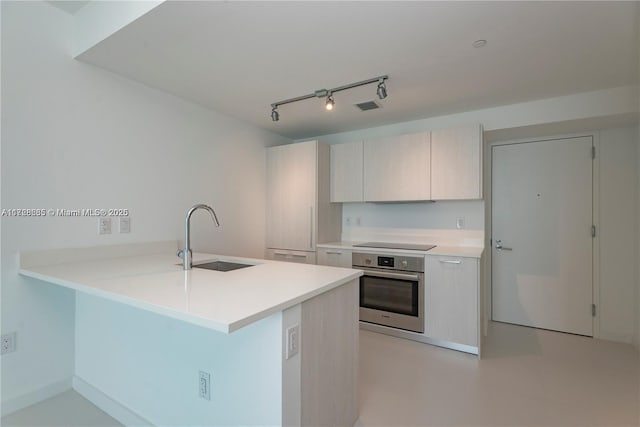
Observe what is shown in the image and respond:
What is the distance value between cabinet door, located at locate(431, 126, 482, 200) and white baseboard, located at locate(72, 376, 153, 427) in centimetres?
283

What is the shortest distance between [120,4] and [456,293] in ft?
10.2

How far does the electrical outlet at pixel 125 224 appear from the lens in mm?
2338

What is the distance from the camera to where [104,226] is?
224cm

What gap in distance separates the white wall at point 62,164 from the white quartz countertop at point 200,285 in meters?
0.27

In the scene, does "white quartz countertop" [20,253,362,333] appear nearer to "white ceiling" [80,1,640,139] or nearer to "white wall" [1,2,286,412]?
"white wall" [1,2,286,412]

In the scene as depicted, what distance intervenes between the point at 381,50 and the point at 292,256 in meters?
2.36

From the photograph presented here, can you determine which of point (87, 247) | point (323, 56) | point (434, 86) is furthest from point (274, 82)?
point (87, 247)

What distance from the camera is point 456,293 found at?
105 inches

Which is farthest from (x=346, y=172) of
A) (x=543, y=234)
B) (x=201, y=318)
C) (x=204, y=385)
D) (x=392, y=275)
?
(x=201, y=318)

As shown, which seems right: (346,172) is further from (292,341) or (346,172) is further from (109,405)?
(109,405)

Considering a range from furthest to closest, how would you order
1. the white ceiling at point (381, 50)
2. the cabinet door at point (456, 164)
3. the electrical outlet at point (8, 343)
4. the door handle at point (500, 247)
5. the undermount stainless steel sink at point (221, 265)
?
the door handle at point (500, 247) < the cabinet door at point (456, 164) < the undermount stainless steel sink at point (221, 265) < the electrical outlet at point (8, 343) < the white ceiling at point (381, 50)

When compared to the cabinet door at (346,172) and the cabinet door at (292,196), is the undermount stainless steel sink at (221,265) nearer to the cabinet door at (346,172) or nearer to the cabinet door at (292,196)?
the cabinet door at (292,196)

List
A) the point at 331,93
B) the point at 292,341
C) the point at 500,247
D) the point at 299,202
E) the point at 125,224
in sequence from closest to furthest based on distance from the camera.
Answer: the point at 292,341 < the point at 125,224 < the point at 331,93 < the point at 500,247 < the point at 299,202

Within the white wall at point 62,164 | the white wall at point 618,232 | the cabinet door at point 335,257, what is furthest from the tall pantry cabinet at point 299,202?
the white wall at point 618,232
